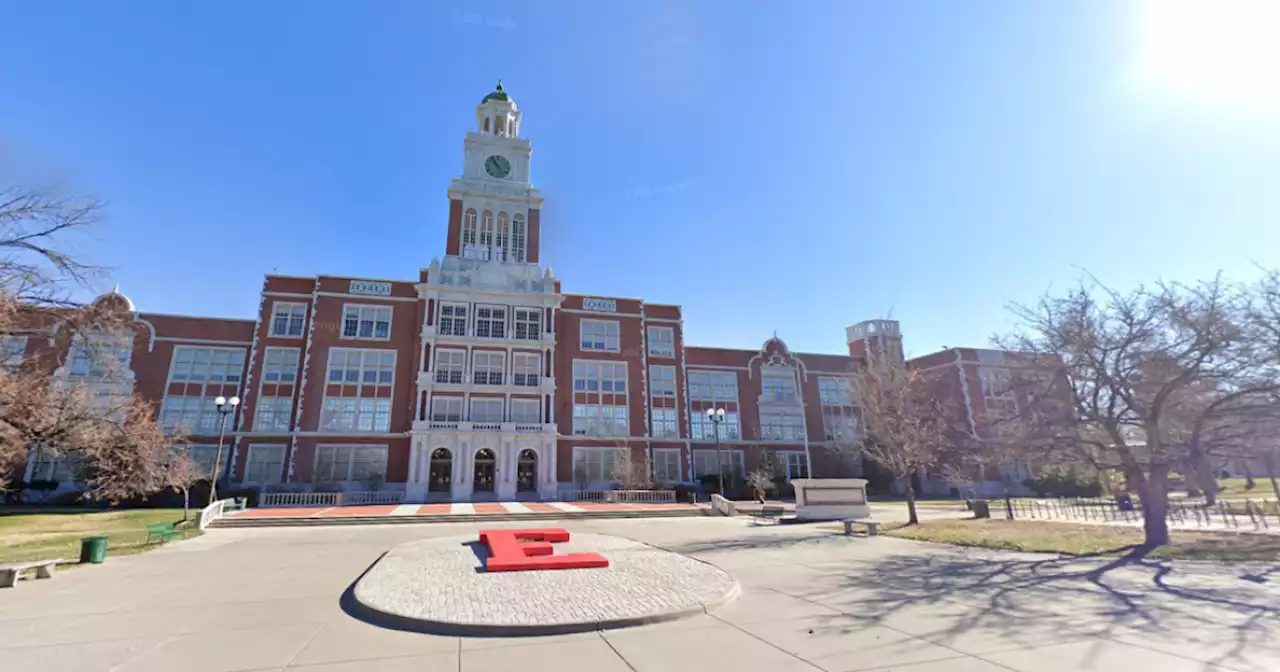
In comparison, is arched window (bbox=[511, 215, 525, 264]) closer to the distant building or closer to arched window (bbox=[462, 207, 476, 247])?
the distant building

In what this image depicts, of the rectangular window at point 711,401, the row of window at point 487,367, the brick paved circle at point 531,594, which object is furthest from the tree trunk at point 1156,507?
the row of window at point 487,367

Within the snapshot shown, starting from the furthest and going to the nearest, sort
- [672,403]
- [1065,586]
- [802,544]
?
1. [672,403]
2. [802,544]
3. [1065,586]

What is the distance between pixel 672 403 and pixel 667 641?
124 ft

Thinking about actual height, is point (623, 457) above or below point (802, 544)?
above

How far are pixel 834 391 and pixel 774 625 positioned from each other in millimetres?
46036

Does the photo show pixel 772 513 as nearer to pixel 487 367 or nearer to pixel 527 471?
pixel 527 471

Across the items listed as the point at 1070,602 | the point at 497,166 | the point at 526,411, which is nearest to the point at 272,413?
the point at 526,411

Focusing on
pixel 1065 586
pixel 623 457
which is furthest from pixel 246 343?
pixel 1065 586

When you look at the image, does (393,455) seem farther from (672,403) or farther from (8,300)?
(8,300)

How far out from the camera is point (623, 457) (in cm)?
3762

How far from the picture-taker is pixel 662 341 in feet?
149

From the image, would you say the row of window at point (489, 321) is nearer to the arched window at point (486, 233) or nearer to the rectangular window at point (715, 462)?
the arched window at point (486, 233)

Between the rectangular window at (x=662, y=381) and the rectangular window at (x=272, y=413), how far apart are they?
1022 inches

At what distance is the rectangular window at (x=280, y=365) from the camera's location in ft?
124
